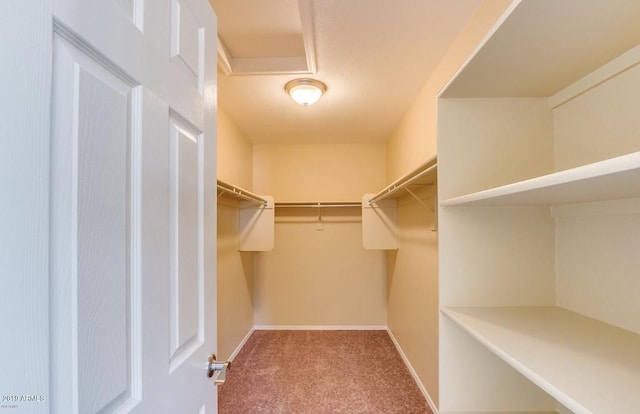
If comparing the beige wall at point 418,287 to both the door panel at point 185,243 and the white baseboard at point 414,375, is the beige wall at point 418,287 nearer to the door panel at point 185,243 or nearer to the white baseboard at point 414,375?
the white baseboard at point 414,375

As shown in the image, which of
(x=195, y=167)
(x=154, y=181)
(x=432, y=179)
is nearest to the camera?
(x=154, y=181)

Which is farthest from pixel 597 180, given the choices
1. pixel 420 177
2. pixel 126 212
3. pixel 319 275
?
pixel 319 275

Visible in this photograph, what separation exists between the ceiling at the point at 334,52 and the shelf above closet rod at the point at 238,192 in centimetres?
77

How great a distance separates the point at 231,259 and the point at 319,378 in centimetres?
135

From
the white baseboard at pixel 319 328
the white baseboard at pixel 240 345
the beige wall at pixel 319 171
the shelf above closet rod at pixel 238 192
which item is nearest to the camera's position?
the shelf above closet rod at pixel 238 192

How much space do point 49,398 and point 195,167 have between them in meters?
0.60

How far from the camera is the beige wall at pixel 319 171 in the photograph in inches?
152

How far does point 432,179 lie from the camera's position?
82.6 inches

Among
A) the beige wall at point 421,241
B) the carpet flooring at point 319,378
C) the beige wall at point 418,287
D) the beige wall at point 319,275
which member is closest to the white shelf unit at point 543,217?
the beige wall at point 421,241

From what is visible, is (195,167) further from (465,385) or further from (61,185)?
(465,385)

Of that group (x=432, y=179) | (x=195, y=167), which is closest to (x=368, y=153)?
(x=432, y=179)

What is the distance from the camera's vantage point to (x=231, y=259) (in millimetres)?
2965

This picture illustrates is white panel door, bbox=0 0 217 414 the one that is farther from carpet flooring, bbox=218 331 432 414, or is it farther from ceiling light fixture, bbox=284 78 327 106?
carpet flooring, bbox=218 331 432 414

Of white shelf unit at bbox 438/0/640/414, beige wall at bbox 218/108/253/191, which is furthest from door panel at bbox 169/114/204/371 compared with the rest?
beige wall at bbox 218/108/253/191
